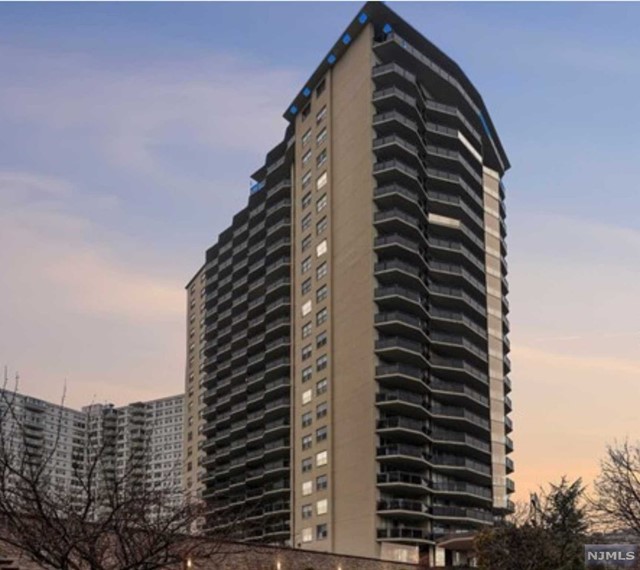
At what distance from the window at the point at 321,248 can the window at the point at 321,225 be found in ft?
4.46

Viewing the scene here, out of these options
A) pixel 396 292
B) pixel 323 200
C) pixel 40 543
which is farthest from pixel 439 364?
pixel 40 543

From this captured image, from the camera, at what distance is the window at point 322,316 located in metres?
92.7

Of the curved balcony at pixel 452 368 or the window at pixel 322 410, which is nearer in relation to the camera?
the curved balcony at pixel 452 368

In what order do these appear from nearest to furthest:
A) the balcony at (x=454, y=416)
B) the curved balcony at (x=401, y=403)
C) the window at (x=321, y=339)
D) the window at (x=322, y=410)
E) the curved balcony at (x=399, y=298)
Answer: the curved balcony at (x=401, y=403) < the curved balcony at (x=399, y=298) < the balcony at (x=454, y=416) < the window at (x=322, y=410) < the window at (x=321, y=339)

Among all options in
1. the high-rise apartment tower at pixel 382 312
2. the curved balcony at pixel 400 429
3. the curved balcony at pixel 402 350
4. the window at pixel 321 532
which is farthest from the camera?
the window at pixel 321 532

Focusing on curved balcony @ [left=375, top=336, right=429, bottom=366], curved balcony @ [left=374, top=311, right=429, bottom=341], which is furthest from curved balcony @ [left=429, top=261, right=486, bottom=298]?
curved balcony @ [left=375, top=336, right=429, bottom=366]

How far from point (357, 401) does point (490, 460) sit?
19.1 metres

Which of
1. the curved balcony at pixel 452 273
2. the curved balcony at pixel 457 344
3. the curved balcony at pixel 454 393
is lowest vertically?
the curved balcony at pixel 454 393

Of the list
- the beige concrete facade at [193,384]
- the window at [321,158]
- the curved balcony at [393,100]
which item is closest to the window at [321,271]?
the window at [321,158]

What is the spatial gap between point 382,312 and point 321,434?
13.7 m

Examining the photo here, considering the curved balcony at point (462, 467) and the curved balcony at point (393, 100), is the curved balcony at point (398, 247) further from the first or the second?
the curved balcony at point (462, 467)

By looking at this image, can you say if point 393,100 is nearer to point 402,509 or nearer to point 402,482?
point 402,482

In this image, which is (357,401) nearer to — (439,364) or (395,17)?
(439,364)

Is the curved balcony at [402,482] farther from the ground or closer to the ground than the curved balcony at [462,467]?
closer to the ground
